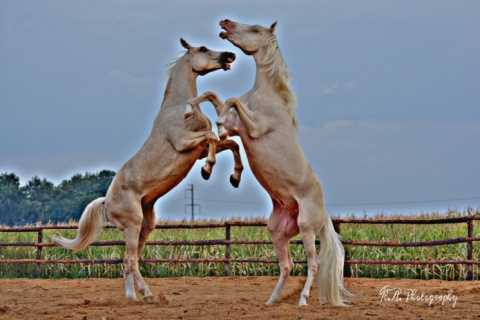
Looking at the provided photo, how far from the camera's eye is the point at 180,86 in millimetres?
→ 8531

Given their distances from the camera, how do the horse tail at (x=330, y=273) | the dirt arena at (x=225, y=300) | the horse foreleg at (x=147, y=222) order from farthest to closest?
1. the horse foreleg at (x=147, y=222)
2. the horse tail at (x=330, y=273)
3. the dirt arena at (x=225, y=300)

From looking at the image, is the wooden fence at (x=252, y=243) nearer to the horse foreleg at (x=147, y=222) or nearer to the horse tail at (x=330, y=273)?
the horse foreleg at (x=147, y=222)

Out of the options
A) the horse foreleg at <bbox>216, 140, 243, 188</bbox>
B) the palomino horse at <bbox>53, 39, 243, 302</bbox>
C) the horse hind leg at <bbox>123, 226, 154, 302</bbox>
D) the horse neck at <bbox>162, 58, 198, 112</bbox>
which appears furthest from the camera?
the horse neck at <bbox>162, 58, 198, 112</bbox>

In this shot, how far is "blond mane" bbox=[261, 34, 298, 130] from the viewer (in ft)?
25.7

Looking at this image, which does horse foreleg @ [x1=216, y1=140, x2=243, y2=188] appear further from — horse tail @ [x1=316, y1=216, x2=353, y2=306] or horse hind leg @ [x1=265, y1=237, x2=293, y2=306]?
horse tail @ [x1=316, y1=216, x2=353, y2=306]

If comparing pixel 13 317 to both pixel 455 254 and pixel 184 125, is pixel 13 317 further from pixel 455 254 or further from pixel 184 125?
pixel 455 254

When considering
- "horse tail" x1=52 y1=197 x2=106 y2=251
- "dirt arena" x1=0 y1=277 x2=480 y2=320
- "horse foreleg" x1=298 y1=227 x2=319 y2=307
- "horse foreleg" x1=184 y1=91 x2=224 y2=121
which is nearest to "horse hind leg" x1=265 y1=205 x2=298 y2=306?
"horse foreleg" x1=298 y1=227 x2=319 y2=307

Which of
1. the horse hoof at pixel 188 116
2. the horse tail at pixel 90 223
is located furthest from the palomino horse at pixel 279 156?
the horse tail at pixel 90 223

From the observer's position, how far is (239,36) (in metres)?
7.90

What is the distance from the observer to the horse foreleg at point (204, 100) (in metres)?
7.51

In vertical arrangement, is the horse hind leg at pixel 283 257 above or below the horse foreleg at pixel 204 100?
below

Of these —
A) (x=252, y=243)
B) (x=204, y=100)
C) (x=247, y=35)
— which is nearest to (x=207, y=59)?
(x=247, y=35)

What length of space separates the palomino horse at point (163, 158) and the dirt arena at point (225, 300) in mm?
778

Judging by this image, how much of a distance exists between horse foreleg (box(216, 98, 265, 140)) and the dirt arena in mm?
1776
